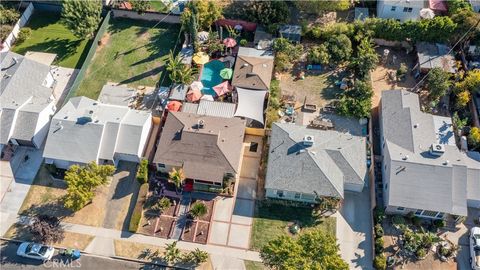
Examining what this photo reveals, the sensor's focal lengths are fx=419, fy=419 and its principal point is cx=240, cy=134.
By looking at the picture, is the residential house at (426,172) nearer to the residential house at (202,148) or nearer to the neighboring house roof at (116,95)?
the residential house at (202,148)

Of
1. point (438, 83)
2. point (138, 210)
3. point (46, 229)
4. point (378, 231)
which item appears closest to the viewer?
point (46, 229)

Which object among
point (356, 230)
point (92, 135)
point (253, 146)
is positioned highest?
point (253, 146)

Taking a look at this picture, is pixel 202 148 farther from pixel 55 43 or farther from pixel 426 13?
pixel 426 13

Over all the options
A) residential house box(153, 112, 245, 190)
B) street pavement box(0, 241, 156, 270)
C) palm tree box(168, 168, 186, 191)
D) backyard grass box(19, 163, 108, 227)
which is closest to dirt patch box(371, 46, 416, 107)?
residential house box(153, 112, 245, 190)

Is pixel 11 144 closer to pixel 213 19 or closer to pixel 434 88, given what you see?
pixel 213 19

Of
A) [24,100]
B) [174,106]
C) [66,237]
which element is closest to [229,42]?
[174,106]
